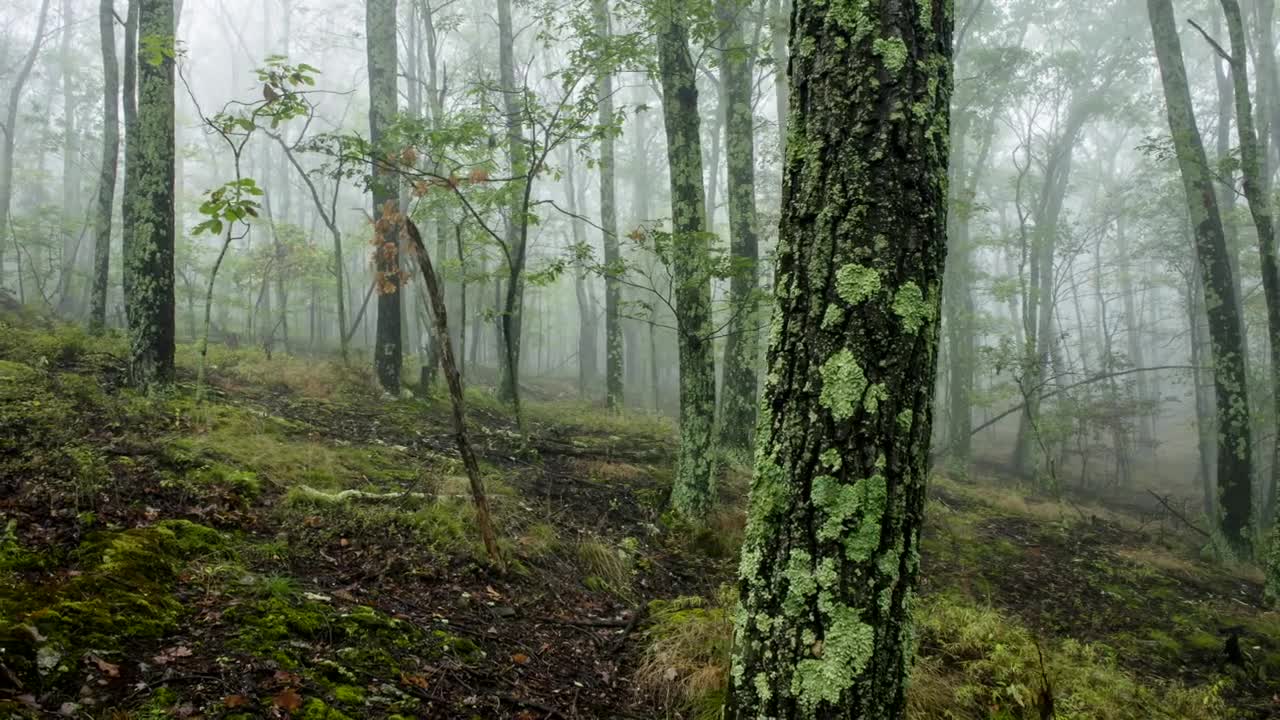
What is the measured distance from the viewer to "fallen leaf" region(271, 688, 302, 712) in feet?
8.21

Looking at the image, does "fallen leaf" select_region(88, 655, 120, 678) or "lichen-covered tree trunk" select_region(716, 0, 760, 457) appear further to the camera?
"lichen-covered tree trunk" select_region(716, 0, 760, 457)

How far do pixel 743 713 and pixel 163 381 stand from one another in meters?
7.45

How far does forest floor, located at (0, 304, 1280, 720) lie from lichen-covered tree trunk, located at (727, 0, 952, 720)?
62.0 inches

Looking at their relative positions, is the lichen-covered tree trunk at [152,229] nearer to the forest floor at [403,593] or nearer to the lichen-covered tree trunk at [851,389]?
the forest floor at [403,593]

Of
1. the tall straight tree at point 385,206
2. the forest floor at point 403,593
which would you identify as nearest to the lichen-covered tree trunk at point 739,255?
the forest floor at point 403,593

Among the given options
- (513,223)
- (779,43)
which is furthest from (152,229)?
(779,43)

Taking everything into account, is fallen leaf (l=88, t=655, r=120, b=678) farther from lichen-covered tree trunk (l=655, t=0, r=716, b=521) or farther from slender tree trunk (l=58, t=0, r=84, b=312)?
slender tree trunk (l=58, t=0, r=84, b=312)

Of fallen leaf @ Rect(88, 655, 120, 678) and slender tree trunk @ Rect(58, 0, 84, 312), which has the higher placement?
slender tree trunk @ Rect(58, 0, 84, 312)

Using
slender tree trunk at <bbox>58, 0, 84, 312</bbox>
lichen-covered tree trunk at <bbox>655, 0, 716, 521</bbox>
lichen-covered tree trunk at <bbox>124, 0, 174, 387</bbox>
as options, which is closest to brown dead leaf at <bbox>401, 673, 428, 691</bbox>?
lichen-covered tree trunk at <bbox>655, 0, 716, 521</bbox>

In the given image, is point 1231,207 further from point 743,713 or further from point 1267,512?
point 743,713

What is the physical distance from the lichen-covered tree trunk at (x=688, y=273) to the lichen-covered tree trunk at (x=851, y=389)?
4327 mm

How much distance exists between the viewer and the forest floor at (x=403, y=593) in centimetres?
273

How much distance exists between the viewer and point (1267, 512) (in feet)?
43.7

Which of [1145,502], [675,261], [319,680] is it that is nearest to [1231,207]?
[1145,502]
